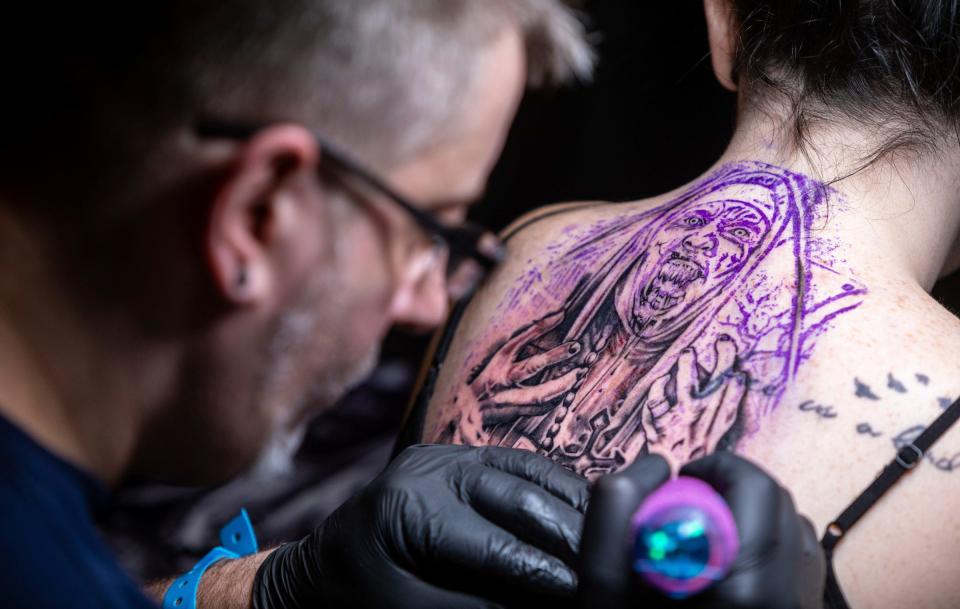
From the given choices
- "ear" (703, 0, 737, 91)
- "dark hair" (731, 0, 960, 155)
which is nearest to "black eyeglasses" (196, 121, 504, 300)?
"dark hair" (731, 0, 960, 155)

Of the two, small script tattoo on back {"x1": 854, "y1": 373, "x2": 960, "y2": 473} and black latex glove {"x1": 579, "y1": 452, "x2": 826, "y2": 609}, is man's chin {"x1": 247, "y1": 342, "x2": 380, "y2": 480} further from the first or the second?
small script tattoo on back {"x1": 854, "y1": 373, "x2": 960, "y2": 473}

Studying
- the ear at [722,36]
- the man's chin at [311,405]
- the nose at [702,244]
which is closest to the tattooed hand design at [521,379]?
the nose at [702,244]

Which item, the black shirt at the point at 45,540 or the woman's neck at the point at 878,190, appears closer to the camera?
the black shirt at the point at 45,540

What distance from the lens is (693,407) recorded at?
46.4 inches

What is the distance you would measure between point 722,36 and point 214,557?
135 centimetres

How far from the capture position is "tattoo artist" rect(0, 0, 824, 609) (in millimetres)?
833

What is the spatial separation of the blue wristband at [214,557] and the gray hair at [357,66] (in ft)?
3.00

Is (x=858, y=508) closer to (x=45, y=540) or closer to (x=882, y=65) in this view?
(x=882, y=65)

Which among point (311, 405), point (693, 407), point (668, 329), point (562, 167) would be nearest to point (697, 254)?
point (668, 329)

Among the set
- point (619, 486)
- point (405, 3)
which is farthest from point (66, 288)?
point (619, 486)

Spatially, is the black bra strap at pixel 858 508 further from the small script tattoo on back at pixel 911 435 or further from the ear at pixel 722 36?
the ear at pixel 722 36

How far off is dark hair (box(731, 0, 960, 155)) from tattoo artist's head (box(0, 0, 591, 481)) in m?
0.70

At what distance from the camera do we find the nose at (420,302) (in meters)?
1.00

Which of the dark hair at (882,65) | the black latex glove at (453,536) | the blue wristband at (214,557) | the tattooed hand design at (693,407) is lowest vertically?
the blue wristband at (214,557)
